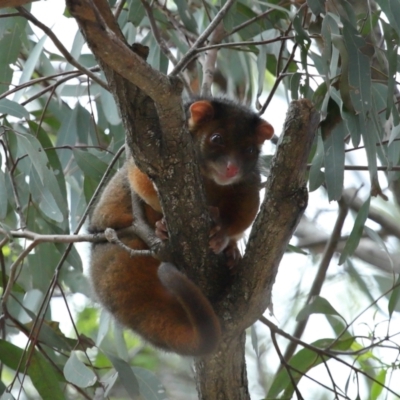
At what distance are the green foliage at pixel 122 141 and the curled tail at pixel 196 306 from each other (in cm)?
45

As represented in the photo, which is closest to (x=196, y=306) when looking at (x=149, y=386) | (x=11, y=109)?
(x=149, y=386)

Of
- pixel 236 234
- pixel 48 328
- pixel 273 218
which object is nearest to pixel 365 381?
pixel 236 234

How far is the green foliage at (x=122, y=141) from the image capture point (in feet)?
8.25

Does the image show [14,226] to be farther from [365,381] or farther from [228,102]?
[365,381]

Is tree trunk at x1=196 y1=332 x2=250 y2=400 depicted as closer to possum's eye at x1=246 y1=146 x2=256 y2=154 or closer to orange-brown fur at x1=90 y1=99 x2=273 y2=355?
orange-brown fur at x1=90 y1=99 x2=273 y2=355

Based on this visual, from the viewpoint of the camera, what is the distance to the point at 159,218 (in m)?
3.28

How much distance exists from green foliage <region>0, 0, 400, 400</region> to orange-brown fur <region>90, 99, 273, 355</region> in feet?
0.52

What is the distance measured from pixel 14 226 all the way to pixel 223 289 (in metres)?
2.20

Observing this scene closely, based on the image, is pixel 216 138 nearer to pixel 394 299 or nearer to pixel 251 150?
pixel 251 150

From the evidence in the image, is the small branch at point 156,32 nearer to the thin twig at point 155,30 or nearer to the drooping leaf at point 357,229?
the thin twig at point 155,30

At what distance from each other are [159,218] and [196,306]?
31.1 inches

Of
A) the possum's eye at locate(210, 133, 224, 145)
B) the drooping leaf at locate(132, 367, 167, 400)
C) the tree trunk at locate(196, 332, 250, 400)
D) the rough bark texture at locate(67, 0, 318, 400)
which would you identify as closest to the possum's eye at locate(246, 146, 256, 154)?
the possum's eye at locate(210, 133, 224, 145)

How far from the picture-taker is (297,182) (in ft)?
7.96

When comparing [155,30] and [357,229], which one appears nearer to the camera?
[357,229]
